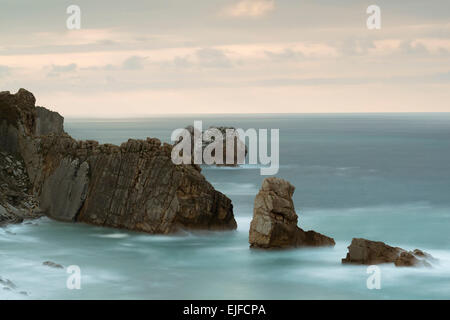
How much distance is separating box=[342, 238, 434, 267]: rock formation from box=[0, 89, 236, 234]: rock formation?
8.10 meters

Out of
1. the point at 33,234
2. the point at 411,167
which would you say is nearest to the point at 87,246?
the point at 33,234

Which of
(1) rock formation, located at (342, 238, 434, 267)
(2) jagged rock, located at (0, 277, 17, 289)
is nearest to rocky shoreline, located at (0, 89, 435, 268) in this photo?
(1) rock formation, located at (342, 238, 434, 267)

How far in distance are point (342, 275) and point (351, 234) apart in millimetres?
9318

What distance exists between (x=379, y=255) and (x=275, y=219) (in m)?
4.52

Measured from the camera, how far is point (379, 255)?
2898 centimetres

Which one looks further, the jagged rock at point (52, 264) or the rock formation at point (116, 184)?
the rock formation at point (116, 184)

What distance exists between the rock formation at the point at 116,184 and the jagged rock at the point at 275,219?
3948 mm

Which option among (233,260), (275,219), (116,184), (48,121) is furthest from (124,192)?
(48,121)

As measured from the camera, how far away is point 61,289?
1025 inches

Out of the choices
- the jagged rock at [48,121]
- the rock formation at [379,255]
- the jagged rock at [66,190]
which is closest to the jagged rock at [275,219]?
the rock formation at [379,255]

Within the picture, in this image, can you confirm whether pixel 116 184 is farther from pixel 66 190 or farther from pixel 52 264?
pixel 52 264

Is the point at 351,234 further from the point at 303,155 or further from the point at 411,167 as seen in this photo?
the point at 303,155

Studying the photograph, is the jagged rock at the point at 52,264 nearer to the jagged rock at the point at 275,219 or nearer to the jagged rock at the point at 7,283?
the jagged rock at the point at 7,283

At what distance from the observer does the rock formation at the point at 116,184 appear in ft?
114
